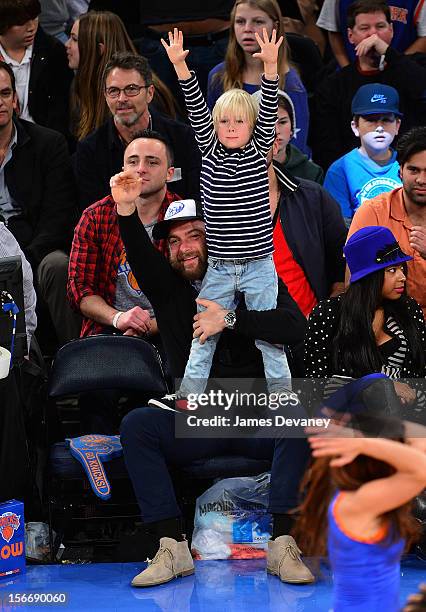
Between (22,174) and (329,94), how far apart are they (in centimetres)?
207

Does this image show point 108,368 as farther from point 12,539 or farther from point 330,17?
point 330,17

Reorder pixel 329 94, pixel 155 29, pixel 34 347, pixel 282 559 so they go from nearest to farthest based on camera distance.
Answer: pixel 282 559 → pixel 34 347 → pixel 329 94 → pixel 155 29

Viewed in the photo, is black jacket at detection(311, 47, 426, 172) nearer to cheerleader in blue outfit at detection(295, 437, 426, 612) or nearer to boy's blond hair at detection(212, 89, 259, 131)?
boy's blond hair at detection(212, 89, 259, 131)

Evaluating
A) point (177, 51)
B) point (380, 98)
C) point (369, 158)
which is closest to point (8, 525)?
point (177, 51)

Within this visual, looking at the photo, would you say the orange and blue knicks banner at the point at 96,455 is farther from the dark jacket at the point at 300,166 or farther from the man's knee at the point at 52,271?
the dark jacket at the point at 300,166

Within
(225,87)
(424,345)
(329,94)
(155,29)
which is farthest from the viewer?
(155,29)

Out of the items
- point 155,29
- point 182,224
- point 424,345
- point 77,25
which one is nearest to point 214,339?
point 182,224

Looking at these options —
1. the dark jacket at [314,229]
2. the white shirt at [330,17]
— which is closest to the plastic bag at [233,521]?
the dark jacket at [314,229]

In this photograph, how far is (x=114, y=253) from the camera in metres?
6.40

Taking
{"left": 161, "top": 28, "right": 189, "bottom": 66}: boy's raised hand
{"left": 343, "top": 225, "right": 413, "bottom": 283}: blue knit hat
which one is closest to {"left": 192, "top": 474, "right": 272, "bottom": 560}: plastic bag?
{"left": 343, "top": 225, "right": 413, "bottom": 283}: blue knit hat

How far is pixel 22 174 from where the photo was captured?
704 centimetres

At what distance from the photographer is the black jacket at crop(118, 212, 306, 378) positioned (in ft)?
18.7

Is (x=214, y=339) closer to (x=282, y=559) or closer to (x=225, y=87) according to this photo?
(x=282, y=559)

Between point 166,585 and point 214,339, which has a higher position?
point 214,339
